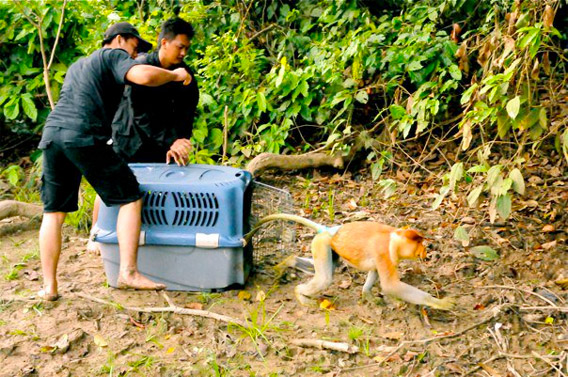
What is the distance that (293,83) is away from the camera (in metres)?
6.40

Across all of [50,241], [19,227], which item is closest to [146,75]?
[50,241]

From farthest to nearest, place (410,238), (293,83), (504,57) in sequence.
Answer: (293,83) → (504,57) → (410,238)

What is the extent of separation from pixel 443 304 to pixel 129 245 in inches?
72.8

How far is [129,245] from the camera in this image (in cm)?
392

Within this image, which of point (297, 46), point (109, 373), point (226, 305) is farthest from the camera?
point (297, 46)

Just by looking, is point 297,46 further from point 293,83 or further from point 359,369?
point 359,369

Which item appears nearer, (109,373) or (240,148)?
(109,373)

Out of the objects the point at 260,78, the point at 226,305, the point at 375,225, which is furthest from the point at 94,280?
the point at 260,78

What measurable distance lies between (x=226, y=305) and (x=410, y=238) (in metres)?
1.18

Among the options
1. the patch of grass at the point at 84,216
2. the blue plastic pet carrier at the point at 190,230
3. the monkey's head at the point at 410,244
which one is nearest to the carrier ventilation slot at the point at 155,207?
the blue plastic pet carrier at the point at 190,230

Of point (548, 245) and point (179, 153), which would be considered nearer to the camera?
point (179, 153)

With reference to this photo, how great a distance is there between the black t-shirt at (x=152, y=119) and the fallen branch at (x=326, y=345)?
1.82 m

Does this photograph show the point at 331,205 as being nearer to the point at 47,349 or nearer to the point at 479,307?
the point at 479,307

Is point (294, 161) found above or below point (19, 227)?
above
